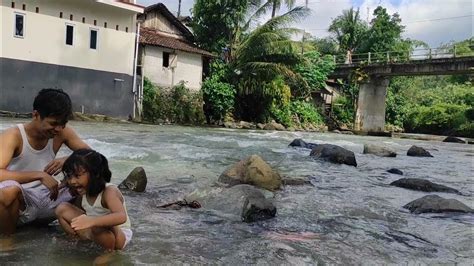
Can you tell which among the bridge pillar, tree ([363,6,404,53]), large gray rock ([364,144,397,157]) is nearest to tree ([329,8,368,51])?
tree ([363,6,404,53])

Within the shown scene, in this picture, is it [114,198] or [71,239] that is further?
[71,239]

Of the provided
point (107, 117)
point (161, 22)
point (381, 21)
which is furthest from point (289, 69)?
point (381, 21)

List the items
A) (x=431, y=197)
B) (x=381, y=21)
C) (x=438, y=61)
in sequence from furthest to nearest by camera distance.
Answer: (x=381, y=21), (x=438, y=61), (x=431, y=197)

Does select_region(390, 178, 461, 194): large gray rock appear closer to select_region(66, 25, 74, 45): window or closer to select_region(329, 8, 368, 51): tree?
select_region(66, 25, 74, 45): window

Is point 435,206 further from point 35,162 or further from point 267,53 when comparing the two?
point 267,53

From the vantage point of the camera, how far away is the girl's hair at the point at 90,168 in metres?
3.12

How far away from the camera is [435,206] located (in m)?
5.74

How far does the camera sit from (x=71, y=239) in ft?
11.4

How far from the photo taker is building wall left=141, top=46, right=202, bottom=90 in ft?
73.8

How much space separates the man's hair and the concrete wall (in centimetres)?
1587

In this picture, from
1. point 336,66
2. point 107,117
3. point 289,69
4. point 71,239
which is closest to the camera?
point 71,239

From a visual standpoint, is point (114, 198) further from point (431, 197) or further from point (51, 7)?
point (51, 7)

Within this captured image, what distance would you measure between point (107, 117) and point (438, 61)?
68.3ft

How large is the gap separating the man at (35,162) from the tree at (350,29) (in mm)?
39785
